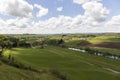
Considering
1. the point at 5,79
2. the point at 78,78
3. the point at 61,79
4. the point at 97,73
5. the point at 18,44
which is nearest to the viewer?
the point at 5,79

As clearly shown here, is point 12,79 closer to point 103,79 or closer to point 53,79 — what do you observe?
point 53,79

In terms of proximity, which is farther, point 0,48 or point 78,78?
point 0,48

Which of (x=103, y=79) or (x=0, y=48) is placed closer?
(x=103, y=79)

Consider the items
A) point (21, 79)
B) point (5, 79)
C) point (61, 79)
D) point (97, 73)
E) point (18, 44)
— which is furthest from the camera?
point (18, 44)

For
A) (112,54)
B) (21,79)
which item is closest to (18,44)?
(112,54)

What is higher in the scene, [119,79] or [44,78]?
[44,78]

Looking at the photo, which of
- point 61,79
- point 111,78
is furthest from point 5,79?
point 111,78

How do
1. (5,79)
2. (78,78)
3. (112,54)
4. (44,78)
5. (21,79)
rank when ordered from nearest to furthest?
(5,79) → (21,79) → (44,78) → (78,78) → (112,54)

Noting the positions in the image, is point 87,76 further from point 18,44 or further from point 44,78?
point 18,44

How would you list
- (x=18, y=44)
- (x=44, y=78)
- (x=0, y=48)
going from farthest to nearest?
1. (x=18, y=44)
2. (x=0, y=48)
3. (x=44, y=78)

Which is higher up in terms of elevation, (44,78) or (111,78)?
(44,78)
